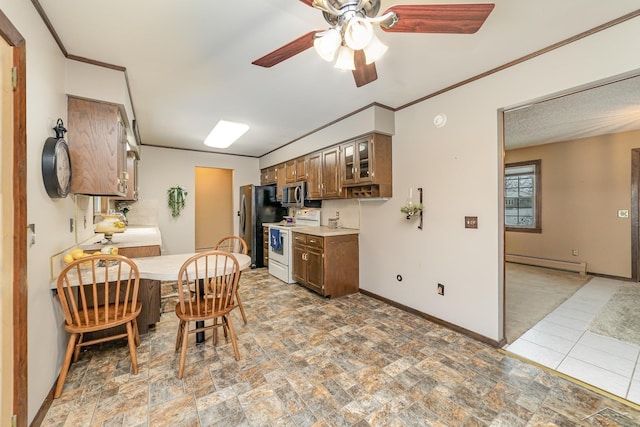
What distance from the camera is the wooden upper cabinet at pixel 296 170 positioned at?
4.64m

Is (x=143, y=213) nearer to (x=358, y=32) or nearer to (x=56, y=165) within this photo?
(x=56, y=165)

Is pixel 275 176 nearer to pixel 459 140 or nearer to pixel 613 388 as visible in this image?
pixel 459 140

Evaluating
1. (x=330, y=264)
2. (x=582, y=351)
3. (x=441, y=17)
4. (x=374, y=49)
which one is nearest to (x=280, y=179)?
(x=330, y=264)

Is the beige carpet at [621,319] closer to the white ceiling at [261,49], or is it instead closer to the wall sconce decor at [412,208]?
the wall sconce decor at [412,208]

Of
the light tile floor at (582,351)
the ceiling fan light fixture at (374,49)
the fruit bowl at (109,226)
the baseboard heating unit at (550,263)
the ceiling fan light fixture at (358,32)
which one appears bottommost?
the light tile floor at (582,351)

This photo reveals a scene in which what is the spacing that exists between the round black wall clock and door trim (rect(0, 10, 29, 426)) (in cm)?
31

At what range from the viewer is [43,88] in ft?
5.45

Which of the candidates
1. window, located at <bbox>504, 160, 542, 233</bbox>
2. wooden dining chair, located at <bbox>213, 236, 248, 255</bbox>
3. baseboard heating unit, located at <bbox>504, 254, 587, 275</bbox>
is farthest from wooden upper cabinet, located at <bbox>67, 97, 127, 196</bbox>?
baseboard heating unit, located at <bbox>504, 254, 587, 275</bbox>

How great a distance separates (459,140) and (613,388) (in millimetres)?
2229

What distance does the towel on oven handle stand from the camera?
4.58 meters

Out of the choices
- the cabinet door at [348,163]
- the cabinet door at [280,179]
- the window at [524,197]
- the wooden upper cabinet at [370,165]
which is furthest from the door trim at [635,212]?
the cabinet door at [280,179]

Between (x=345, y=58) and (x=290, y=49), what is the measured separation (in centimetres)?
32

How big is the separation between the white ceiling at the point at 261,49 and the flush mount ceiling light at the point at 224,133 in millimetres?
549

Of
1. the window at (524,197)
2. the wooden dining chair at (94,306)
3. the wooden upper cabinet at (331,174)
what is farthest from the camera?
the window at (524,197)
